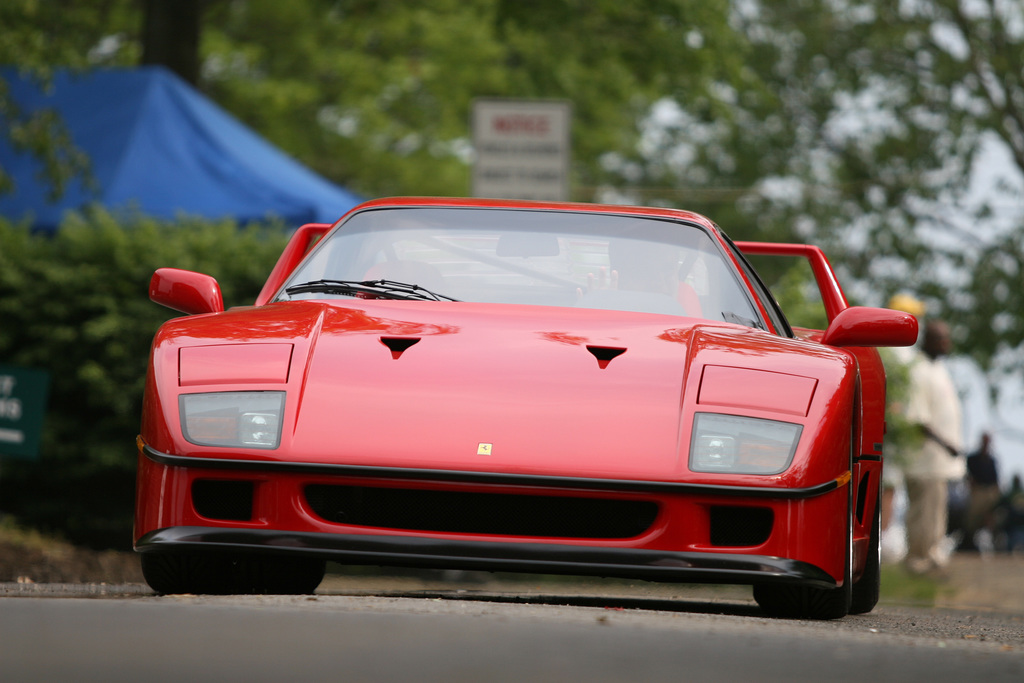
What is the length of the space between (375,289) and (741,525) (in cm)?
144

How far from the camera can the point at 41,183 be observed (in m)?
12.1

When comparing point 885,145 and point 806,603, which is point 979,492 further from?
point 806,603

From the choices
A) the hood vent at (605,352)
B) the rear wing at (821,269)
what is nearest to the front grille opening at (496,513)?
the hood vent at (605,352)

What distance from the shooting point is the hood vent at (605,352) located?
3811mm

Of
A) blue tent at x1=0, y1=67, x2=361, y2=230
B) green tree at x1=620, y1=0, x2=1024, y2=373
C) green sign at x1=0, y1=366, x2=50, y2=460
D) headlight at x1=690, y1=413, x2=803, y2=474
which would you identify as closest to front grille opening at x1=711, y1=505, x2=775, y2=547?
headlight at x1=690, y1=413, x2=803, y2=474

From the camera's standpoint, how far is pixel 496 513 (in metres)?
3.57

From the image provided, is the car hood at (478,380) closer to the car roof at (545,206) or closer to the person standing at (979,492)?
the car roof at (545,206)

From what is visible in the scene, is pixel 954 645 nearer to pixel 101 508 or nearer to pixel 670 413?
pixel 670 413

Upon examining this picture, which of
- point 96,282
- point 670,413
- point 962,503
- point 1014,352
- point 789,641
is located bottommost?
point 962,503

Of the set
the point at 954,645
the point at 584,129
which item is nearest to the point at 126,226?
the point at 954,645

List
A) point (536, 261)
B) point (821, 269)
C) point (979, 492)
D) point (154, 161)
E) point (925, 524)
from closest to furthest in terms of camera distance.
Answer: point (536, 261)
point (821, 269)
point (925, 524)
point (154, 161)
point (979, 492)

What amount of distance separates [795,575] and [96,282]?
656 centimetres

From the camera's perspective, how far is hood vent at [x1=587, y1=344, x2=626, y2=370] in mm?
3811

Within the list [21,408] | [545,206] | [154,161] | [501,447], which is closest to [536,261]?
[545,206]
